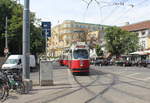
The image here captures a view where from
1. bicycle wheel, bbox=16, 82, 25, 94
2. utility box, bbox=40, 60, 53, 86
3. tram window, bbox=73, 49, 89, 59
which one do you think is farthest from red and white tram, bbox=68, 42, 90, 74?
bicycle wheel, bbox=16, 82, 25, 94

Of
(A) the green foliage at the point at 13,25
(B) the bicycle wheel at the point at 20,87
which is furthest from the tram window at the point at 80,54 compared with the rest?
(A) the green foliage at the point at 13,25

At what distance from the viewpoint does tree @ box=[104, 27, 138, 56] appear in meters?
66.5

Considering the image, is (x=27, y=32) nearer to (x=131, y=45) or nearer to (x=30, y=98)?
(x=30, y=98)

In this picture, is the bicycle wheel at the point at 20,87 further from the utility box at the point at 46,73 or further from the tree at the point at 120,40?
the tree at the point at 120,40

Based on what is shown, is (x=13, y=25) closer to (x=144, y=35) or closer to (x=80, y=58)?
(x=80, y=58)

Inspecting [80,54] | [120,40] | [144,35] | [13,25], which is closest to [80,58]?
[80,54]

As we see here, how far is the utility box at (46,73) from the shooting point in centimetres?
1536

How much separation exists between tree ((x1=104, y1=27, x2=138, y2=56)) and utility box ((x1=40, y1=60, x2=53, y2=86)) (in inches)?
2070

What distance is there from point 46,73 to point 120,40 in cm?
5381

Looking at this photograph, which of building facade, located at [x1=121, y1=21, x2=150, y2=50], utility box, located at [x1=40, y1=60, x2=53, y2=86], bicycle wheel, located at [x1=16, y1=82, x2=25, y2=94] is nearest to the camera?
bicycle wheel, located at [x1=16, y1=82, x2=25, y2=94]

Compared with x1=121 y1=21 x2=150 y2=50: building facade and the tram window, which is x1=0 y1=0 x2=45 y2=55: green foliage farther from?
x1=121 y1=21 x2=150 y2=50: building facade

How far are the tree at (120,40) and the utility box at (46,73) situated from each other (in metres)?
52.6

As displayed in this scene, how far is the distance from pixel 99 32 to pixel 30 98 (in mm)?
92078

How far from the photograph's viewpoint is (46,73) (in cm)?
1539
